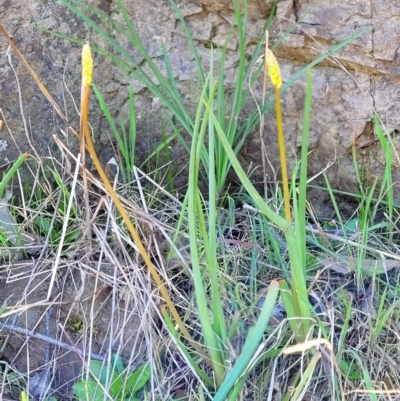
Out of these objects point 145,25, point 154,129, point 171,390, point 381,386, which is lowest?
point 381,386

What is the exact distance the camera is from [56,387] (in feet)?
3.31

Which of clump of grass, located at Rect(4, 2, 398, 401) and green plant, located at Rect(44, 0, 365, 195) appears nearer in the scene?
clump of grass, located at Rect(4, 2, 398, 401)

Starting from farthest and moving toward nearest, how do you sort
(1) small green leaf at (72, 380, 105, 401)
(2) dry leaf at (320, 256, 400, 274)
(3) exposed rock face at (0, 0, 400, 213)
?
(3) exposed rock face at (0, 0, 400, 213), (2) dry leaf at (320, 256, 400, 274), (1) small green leaf at (72, 380, 105, 401)

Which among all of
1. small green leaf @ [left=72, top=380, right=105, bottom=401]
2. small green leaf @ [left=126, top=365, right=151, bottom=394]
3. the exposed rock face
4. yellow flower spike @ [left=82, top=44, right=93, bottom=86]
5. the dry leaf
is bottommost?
the dry leaf

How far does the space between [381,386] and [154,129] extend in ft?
2.38

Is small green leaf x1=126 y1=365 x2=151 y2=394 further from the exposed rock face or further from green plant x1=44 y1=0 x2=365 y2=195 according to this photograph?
the exposed rock face

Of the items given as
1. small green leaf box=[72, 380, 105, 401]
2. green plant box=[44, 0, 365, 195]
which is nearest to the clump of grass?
small green leaf box=[72, 380, 105, 401]

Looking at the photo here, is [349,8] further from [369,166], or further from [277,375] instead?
[277,375]

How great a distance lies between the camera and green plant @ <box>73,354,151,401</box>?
938 mm

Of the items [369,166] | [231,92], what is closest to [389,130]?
[369,166]

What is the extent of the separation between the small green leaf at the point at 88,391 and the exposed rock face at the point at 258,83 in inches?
21.3

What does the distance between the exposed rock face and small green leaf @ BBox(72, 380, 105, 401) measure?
0.54 metres

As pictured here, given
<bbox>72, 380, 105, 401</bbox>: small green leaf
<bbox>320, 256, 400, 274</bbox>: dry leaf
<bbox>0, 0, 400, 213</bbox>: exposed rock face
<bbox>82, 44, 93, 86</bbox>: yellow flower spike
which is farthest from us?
<bbox>0, 0, 400, 213</bbox>: exposed rock face

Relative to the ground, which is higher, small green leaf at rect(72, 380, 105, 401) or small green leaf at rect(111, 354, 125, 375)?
small green leaf at rect(72, 380, 105, 401)
